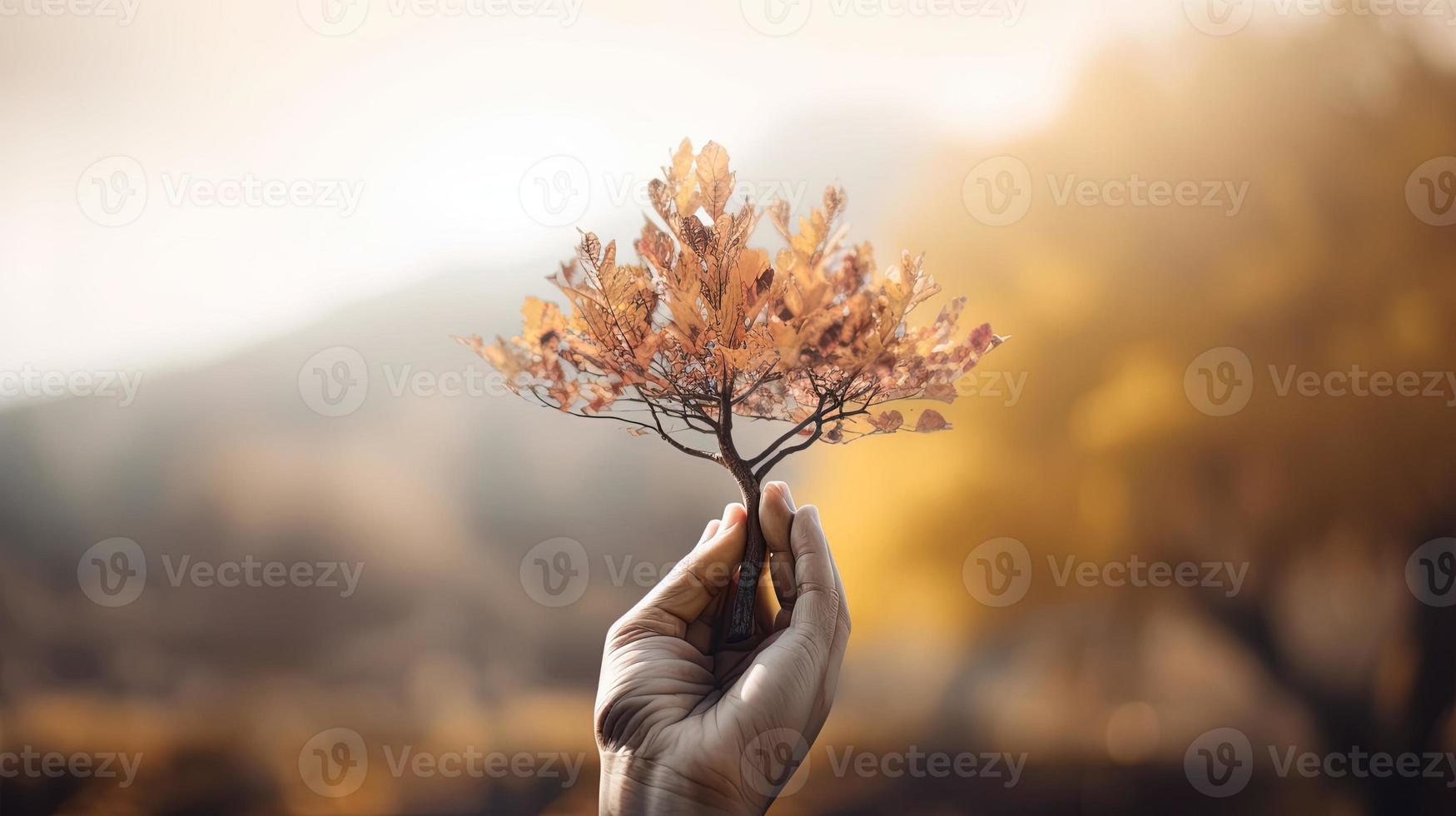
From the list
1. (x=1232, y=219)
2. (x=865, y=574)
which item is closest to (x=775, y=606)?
(x=865, y=574)

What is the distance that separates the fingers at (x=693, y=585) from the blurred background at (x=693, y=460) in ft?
2.49

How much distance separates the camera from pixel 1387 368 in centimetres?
184

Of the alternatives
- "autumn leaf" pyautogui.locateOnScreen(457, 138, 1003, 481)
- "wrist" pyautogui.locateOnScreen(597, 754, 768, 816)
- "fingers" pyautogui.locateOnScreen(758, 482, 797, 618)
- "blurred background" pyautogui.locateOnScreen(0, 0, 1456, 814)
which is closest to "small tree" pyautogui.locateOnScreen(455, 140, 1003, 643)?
"autumn leaf" pyautogui.locateOnScreen(457, 138, 1003, 481)

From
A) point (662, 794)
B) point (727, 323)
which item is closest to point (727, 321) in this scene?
point (727, 323)

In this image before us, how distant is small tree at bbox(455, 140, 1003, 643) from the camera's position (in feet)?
3.22

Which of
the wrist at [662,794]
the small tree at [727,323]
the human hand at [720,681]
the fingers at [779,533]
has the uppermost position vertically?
the small tree at [727,323]

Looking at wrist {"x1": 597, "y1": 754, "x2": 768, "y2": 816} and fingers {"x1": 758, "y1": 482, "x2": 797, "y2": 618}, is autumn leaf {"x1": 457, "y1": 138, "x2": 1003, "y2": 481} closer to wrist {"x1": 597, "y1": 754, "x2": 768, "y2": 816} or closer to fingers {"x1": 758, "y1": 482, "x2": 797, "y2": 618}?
fingers {"x1": 758, "y1": 482, "x2": 797, "y2": 618}

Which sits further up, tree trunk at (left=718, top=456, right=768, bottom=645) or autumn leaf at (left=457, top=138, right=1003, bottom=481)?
autumn leaf at (left=457, top=138, right=1003, bottom=481)

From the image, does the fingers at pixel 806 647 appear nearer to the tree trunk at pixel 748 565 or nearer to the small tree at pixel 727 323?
the tree trunk at pixel 748 565

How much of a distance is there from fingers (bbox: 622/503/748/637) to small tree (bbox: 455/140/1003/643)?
17 cm

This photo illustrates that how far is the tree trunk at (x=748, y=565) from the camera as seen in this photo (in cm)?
114

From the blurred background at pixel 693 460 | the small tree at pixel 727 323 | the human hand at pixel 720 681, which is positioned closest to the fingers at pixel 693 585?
the human hand at pixel 720 681

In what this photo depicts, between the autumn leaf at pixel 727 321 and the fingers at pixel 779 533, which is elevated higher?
the autumn leaf at pixel 727 321

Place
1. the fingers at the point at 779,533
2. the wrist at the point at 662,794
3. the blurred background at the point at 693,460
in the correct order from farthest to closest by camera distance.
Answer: the blurred background at the point at 693,460
the fingers at the point at 779,533
the wrist at the point at 662,794
